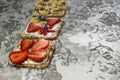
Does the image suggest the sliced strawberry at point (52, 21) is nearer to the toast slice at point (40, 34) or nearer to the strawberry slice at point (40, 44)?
the toast slice at point (40, 34)

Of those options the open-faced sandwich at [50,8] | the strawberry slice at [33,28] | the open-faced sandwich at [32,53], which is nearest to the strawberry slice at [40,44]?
the open-faced sandwich at [32,53]

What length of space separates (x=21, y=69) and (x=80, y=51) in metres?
0.38

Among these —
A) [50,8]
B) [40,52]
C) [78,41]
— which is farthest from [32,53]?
[50,8]

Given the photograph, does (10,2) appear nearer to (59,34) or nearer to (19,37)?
(19,37)

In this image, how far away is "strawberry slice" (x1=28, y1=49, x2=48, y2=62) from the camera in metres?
1.41

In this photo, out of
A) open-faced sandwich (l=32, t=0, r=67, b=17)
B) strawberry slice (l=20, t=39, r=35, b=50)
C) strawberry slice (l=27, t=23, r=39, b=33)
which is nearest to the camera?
strawberry slice (l=20, t=39, r=35, b=50)

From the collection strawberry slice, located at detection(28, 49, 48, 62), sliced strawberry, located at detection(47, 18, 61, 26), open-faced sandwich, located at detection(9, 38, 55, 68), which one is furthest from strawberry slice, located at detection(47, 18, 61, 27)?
strawberry slice, located at detection(28, 49, 48, 62)

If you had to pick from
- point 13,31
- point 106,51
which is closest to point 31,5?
point 13,31

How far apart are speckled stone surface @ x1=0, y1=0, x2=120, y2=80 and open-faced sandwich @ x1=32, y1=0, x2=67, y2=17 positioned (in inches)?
2.1

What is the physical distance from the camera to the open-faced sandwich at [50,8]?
1.82 metres

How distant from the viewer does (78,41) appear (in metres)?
1.60

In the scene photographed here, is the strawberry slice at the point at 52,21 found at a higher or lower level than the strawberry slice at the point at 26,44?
higher

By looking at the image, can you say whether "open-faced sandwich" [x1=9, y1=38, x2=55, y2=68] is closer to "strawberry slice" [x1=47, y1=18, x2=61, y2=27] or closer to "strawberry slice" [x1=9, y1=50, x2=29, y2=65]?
"strawberry slice" [x1=9, y1=50, x2=29, y2=65]

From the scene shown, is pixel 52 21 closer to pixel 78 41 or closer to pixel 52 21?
pixel 52 21
